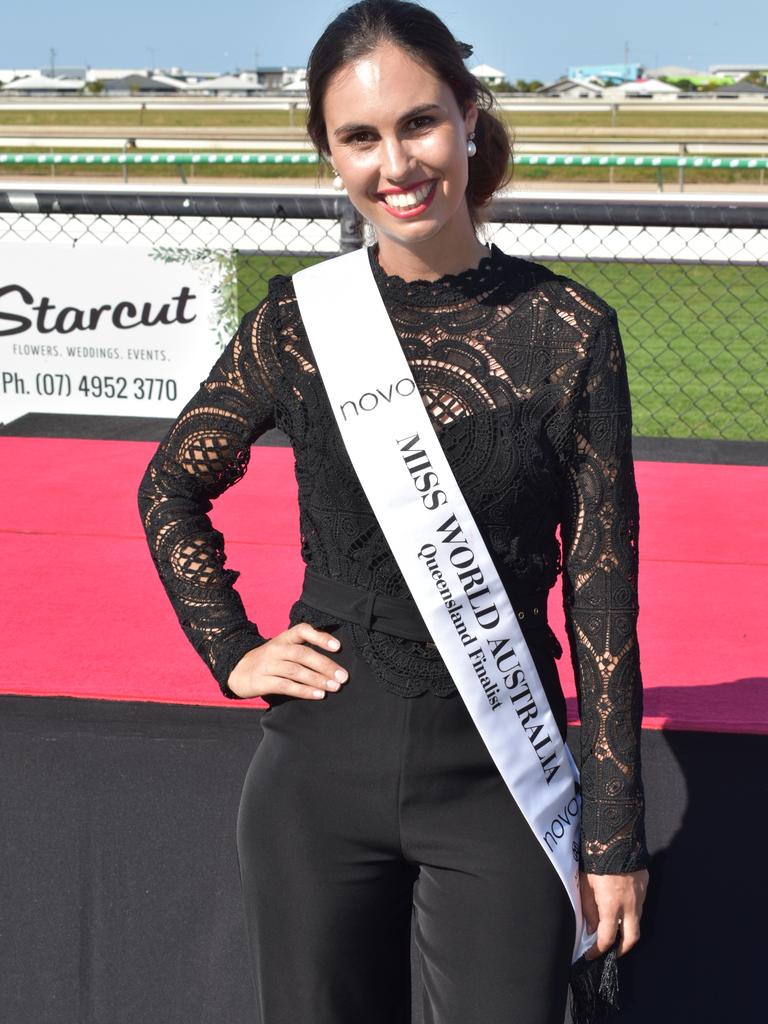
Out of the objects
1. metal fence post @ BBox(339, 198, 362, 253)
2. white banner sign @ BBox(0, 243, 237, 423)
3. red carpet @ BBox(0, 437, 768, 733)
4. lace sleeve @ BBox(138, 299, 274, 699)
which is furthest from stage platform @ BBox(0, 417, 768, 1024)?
white banner sign @ BBox(0, 243, 237, 423)

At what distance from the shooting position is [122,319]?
17.9 ft

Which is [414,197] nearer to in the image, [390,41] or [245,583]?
[390,41]

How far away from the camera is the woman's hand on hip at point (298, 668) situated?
153 cm

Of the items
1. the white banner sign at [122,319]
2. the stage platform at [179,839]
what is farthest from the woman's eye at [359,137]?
the white banner sign at [122,319]

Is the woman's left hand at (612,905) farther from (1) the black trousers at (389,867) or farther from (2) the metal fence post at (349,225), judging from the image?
(2) the metal fence post at (349,225)

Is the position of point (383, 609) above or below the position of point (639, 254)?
below

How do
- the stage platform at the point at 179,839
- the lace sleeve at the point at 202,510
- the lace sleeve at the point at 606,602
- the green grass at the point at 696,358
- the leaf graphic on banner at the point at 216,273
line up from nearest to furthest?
the lace sleeve at the point at 606,602 → the lace sleeve at the point at 202,510 → the stage platform at the point at 179,839 → the leaf graphic on banner at the point at 216,273 → the green grass at the point at 696,358

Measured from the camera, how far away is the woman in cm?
145

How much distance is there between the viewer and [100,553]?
3.27 m

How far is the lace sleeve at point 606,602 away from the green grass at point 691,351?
5433 mm

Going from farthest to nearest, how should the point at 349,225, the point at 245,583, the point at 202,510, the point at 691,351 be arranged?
the point at 691,351 → the point at 349,225 → the point at 245,583 → the point at 202,510

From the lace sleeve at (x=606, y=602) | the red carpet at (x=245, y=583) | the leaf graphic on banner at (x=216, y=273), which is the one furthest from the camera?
the leaf graphic on banner at (x=216, y=273)

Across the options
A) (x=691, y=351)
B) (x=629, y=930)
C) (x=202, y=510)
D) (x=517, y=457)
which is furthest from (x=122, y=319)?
(x=691, y=351)

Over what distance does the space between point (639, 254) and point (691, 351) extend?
4.84 m
